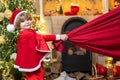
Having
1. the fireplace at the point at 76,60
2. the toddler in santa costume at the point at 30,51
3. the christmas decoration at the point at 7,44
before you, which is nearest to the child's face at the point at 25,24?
the toddler in santa costume at the point at 30,51

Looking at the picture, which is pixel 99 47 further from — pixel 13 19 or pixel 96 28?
pixel 13 19

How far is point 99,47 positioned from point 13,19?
868mm

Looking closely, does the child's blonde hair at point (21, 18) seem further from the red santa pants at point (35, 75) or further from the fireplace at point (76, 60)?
the fireplace at point (76, 60)

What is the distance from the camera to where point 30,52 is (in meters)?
2.45

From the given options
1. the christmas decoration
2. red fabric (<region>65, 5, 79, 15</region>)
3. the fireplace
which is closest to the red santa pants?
the christmas decoration

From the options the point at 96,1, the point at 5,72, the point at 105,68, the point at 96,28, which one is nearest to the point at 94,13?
the point at 96,1

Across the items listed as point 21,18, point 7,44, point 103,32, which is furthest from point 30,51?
point 7,44

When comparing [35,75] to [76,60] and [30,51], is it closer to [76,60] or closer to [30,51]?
[30,51]

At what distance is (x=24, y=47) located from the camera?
96.8 inches

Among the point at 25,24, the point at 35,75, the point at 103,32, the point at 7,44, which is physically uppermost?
the point at 25,24

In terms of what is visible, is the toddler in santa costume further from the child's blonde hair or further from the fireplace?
the fireplace

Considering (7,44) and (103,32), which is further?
(7,44)

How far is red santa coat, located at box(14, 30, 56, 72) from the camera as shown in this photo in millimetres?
2453

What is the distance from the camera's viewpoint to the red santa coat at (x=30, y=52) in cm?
245
